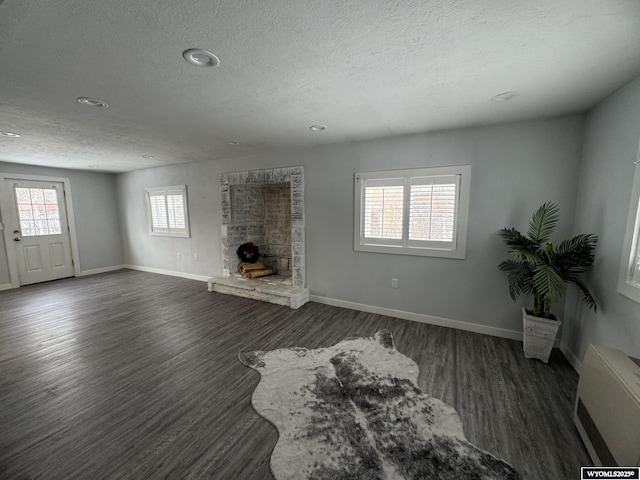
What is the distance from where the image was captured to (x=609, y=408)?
4.30 ft

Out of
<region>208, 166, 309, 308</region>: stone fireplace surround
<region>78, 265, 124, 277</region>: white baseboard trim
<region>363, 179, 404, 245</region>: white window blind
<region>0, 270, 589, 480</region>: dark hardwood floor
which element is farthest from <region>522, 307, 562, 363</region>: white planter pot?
<region>78, 265, 124, 277</region>: white baseboard trim

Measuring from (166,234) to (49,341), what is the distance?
3063 millimetres

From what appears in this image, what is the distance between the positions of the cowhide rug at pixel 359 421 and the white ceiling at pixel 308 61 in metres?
2.43

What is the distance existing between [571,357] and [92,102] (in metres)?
5.07

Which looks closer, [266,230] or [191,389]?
[191,389]

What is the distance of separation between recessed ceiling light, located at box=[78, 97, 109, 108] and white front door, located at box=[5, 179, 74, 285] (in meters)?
4.63

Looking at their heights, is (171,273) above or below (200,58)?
below

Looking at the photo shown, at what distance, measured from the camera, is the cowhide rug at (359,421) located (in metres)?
1.40

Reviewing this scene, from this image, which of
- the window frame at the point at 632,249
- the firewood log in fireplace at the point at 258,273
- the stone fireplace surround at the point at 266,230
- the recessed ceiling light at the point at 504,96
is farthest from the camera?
the firewood log in fireplace at the point at 258,273

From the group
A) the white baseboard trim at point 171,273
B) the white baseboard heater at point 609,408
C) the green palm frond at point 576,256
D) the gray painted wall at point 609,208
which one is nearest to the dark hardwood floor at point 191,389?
the white baseboard heater at point 609,408

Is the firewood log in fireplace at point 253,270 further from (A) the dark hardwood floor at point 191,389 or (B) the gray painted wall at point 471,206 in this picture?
(B) the gray painted wall at point 471,206

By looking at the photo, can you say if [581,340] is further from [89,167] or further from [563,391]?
[89,167]

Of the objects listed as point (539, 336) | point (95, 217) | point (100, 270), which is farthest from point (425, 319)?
point (95, 217)

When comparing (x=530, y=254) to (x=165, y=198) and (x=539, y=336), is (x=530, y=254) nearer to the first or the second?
(x=539, y=336)
